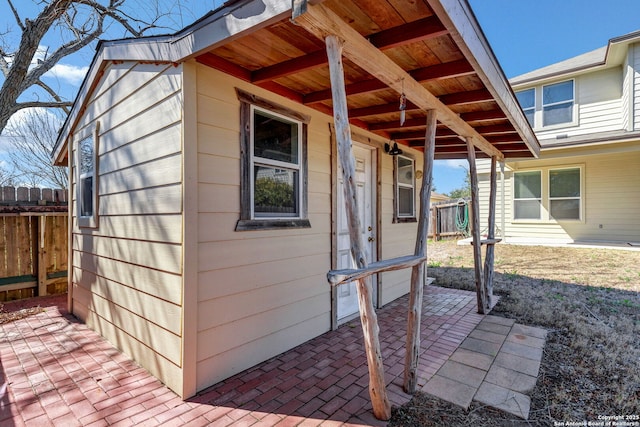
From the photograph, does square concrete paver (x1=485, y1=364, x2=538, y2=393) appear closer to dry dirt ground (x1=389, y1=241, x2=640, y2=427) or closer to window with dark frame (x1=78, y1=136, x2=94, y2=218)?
dry dirt ground (x1=389, y1=241, x2=640, y2=427)

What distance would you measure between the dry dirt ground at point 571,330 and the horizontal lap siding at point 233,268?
1.29 meters

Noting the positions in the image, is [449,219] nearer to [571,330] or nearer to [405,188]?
[405,188]

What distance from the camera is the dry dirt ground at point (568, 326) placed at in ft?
6.82

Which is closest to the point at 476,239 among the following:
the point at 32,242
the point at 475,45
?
the point at 475,45

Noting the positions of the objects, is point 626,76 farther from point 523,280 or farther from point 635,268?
point 523,280

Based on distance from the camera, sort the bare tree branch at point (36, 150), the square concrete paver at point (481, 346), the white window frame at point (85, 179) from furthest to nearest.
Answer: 1. the bare tree branch at point (36, 150)
2. the white window frame at point (85, 179)
3. the square concrete paver at point (481, 346)

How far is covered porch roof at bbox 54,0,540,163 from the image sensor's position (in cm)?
173

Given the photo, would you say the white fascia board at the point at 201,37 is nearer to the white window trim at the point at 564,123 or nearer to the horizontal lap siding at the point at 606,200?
the horizontal lap siding at the point at 606,200

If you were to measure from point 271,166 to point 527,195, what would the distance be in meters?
9.82

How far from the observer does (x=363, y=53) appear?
6.33 ft

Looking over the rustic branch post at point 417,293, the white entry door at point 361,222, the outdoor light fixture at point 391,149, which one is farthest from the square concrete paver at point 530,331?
the outdoor light fixture at point 391,149

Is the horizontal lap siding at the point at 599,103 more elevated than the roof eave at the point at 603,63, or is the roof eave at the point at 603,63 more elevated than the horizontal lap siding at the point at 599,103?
the roof eave at the point at 603,63

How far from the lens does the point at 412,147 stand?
523 cm

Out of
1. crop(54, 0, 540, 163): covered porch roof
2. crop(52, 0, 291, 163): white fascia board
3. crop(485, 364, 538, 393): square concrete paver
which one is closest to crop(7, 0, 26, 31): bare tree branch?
crop(54, 0, 540, 163): covered porch roof
